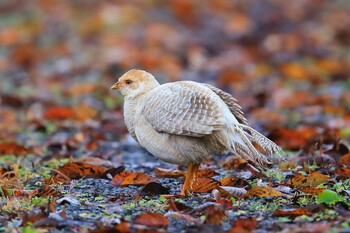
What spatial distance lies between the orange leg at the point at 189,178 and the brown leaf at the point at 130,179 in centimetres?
45

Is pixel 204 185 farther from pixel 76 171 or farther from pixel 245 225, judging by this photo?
pixel 76 171

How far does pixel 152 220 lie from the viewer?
4465 mm

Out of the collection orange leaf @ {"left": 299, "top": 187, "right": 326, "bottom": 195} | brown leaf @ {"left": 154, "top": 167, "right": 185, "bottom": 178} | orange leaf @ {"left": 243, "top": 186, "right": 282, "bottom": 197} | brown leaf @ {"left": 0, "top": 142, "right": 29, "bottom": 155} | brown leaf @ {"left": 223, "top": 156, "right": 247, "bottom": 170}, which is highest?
orange leaf @ {"left": 299, "top": 187, "right": 326, "bottom": 195}

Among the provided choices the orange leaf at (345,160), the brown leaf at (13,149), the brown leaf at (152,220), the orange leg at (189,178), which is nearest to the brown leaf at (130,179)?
the orange leg at (189,178)

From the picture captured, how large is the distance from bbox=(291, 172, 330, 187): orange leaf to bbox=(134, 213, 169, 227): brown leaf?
4.60 feet

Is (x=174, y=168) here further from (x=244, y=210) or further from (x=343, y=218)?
(x=343, y=218)

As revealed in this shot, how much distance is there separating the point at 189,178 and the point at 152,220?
3.02 feet

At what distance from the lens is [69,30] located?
52.4 ft

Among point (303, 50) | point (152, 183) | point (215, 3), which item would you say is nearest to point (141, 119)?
point (152, 183)

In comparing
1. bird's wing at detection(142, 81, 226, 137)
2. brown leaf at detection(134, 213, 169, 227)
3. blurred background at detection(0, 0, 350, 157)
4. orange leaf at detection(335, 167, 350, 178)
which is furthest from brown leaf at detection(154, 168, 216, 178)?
blurred background at detection(0, 0, 350, 157)

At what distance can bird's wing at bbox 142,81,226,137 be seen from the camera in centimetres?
508

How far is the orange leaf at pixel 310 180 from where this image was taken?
18.0 feet

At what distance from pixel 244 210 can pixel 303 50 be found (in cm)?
964

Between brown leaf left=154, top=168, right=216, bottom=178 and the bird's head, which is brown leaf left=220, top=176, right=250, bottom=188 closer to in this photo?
brown leaf left=154, top=168, right=216, bottom=178
